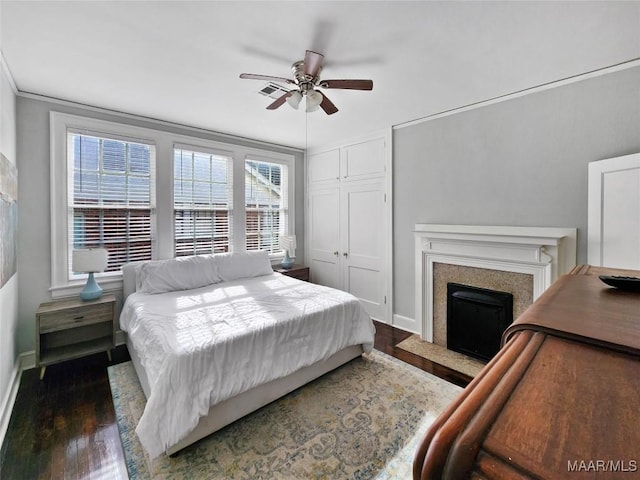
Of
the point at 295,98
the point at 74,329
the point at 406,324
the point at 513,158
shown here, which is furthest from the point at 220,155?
the point at 513,158

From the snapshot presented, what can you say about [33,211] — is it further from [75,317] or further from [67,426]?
[67,426]

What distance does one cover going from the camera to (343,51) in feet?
6.81

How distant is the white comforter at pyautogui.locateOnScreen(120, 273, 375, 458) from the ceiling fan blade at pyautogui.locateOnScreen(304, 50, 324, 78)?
1.89m

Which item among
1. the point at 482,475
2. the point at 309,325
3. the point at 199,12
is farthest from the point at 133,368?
the point at 482,475

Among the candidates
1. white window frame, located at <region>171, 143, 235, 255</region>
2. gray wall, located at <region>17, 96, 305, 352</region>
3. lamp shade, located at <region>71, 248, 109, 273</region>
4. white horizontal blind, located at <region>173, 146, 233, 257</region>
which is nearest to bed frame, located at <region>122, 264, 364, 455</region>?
lamp shade, located at <region>71, 248, 109, 273</region>

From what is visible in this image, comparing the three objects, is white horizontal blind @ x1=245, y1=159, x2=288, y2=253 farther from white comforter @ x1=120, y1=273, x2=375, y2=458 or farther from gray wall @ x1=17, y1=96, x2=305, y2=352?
gray wall @ x1=17, y1=96, x2=305, y2=352

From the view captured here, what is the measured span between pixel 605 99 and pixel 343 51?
2.18 metres

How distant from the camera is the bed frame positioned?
1.84m

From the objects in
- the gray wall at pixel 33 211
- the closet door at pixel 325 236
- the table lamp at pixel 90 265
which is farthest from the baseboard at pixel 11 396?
the closet door at pixel 325 236

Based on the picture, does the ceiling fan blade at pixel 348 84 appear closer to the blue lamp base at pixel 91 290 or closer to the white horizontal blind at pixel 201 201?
the white horizontal blind at pixel 201 201

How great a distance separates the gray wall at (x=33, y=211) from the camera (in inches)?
108

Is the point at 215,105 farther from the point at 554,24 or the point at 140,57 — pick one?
the point at 554,24

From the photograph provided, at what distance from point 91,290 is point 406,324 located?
3598 mm

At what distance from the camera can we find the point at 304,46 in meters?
2.03
